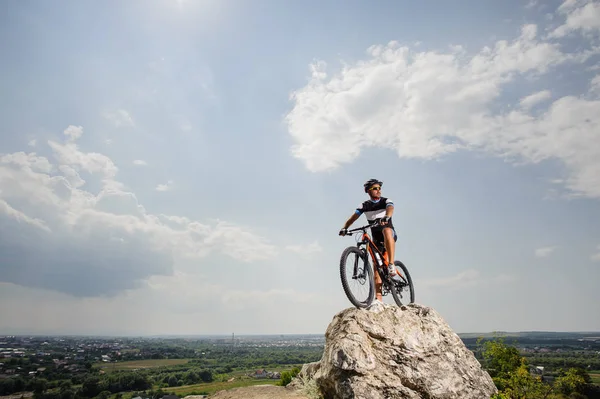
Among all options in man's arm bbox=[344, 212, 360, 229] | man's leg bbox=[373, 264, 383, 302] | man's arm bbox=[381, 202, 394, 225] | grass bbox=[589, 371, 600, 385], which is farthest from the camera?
grass bbox=[589, 371, 600, 385]

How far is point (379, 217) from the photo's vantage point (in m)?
10.6

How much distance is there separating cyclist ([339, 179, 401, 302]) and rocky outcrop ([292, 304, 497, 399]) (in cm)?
118

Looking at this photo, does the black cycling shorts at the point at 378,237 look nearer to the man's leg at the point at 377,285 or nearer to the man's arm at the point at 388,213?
the man's arm at the point at 388,213

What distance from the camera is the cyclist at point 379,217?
10.4 m

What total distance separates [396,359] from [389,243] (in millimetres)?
3307

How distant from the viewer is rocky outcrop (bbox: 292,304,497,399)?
28.6ft

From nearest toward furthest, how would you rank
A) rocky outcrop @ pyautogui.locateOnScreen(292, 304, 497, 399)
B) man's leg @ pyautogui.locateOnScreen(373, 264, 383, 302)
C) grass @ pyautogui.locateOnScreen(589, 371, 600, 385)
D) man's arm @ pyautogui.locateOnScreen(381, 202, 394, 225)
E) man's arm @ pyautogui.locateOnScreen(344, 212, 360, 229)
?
rocky outcrop @ pyautogui.locateOnScreen(292, 304, 497, 399), man's arm @ pyautogui.locateOnScreen(381, 202, 394, 225), man's leg @ pyautogui.locateOnScreen(373, 264, 383, 302), man's arm @ pyautogui.locateOnScreen(344, 212, 360, 229), grass @ pyautogui.locateOnScreen(589, 371, 600, 385)

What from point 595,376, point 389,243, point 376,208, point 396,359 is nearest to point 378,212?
point 376,208

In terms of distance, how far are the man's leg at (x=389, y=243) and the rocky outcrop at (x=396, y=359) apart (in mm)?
1653

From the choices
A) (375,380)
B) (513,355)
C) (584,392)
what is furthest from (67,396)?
(584,392)

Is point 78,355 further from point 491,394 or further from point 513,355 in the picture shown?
point 491,394

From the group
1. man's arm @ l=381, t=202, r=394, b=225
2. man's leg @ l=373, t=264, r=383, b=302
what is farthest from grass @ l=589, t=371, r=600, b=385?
man's arm @ l=381, t=202, r=394, b=225

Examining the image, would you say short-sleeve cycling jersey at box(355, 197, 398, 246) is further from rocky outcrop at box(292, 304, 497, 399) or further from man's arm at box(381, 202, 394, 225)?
rocky outcrop at box(292, 304, 497, 399)

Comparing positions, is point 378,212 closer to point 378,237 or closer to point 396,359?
point 378,237
